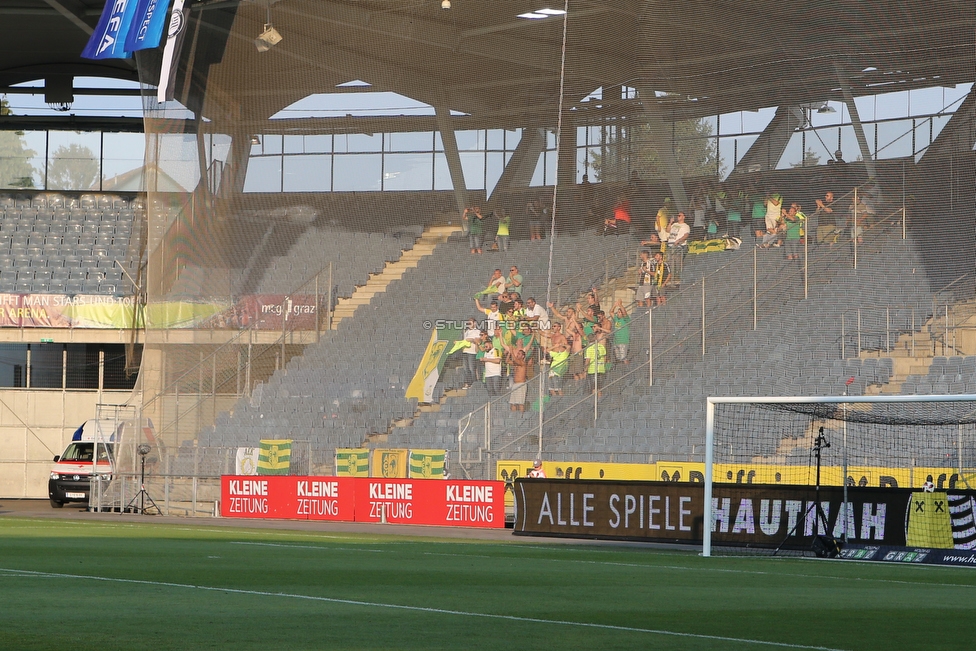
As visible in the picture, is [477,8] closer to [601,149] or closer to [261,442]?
[601,149]

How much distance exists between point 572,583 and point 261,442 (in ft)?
50.7

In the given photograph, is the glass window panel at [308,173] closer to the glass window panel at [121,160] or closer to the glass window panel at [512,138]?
the glass window panel at [512,138]

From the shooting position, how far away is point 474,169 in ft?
90.0

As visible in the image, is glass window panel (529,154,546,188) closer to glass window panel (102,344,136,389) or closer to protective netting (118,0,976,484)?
protective netting (118,0,976,484)

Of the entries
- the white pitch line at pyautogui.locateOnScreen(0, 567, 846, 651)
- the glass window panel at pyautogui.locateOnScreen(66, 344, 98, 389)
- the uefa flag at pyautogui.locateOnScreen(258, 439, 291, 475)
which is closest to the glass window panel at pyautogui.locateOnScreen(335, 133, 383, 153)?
the uefa flag at pyautogui.locateOnScreen(258, 439, 291, 475)

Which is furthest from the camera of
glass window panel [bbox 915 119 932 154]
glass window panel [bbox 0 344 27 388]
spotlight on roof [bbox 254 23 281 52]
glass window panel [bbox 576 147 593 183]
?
glass window panel [bbox 0 344 27 388]

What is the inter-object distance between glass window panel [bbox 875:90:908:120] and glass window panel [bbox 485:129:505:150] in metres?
7.68

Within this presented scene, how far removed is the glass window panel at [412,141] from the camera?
28444 millimetres

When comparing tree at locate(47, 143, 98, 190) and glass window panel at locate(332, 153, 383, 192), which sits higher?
tree at locate(47, 143, 98, 190)

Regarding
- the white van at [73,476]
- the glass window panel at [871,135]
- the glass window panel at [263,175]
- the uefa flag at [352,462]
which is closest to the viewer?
the glass window panel at [871,135]

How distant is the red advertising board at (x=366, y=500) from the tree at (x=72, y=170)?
73.6ft

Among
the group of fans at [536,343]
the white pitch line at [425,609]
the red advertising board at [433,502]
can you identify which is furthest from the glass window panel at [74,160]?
the white pitch line at [425,609]

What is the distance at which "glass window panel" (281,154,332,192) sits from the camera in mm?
29344

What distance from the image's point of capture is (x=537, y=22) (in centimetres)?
2642
